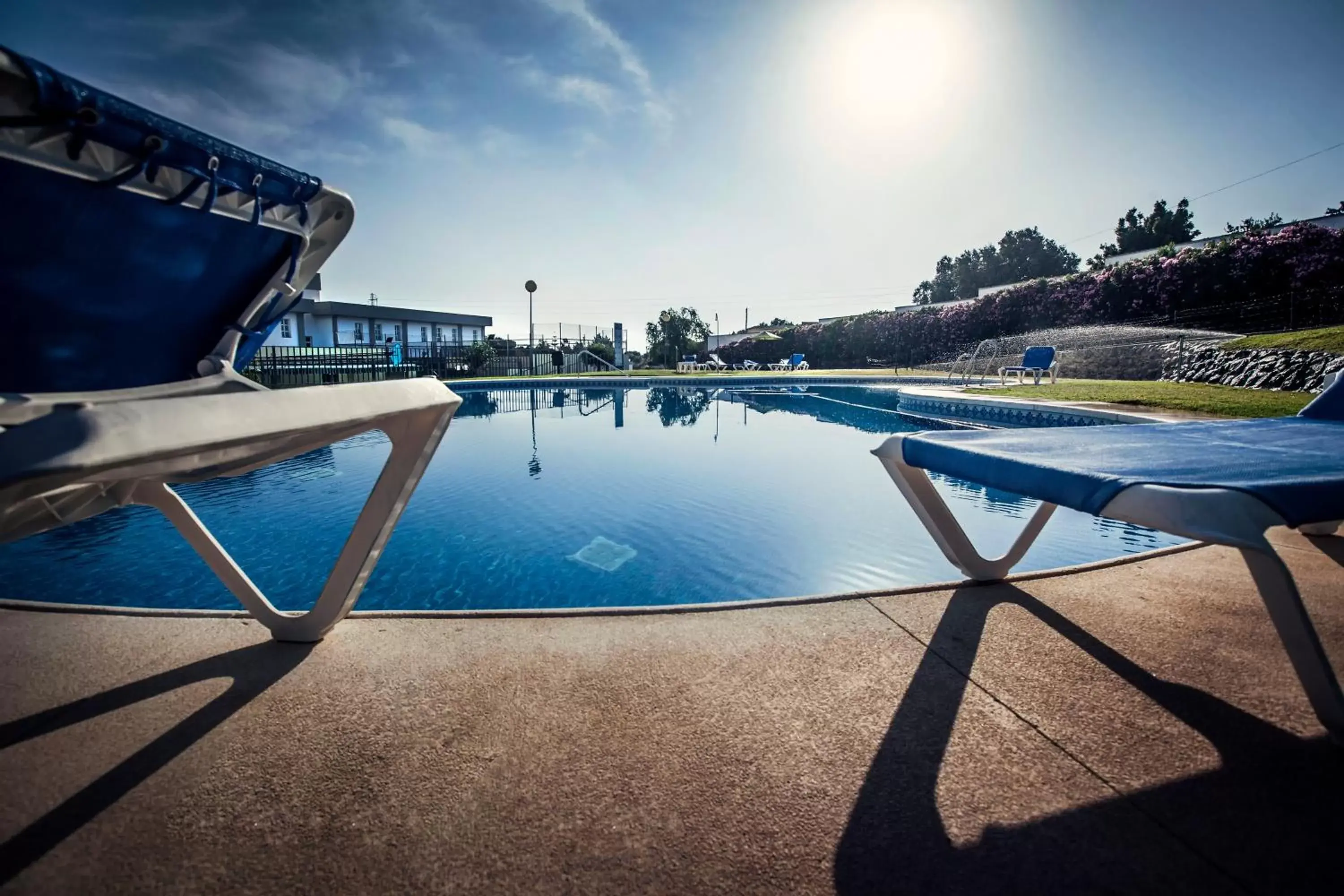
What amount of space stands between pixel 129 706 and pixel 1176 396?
13.9 m

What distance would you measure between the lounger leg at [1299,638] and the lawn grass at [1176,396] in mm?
6518

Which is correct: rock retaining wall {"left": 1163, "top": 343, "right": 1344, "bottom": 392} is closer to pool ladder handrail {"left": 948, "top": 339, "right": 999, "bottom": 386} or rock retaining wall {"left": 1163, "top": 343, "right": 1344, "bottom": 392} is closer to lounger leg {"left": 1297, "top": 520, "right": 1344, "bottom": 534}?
pool ladder handrail {"left": 948, "top": 339, "right": 999, "bottom": 386}

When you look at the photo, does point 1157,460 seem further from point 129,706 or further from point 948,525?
point 129,706

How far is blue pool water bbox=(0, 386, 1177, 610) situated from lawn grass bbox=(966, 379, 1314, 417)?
441 cm

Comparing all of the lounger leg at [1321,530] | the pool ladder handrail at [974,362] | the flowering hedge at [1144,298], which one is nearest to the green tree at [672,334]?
the flowering hedge at [1144,298]

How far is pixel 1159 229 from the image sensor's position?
132ft

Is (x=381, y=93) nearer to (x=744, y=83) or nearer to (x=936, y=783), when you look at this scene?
(x=744, y=83)

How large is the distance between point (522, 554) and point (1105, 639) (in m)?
3.97

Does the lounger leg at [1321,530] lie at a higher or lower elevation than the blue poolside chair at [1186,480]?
lower

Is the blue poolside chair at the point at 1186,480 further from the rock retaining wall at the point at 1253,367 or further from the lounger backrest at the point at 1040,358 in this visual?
the lounger backrest at the point at 1040,358

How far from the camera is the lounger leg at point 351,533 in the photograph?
191 centimetres

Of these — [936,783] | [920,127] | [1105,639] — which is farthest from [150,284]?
[920,127]

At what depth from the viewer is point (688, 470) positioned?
7582 millimetres

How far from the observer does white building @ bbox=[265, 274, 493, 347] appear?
25.8 m
